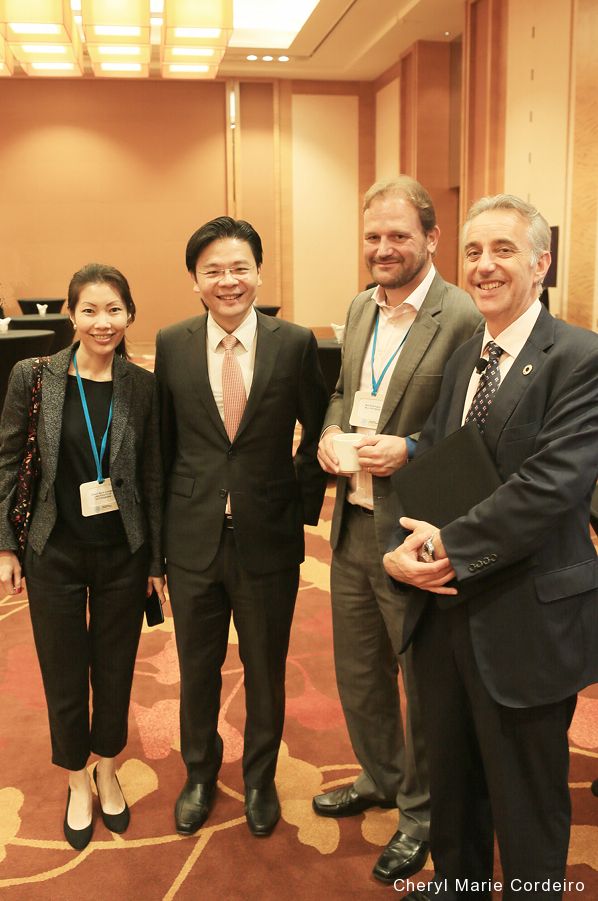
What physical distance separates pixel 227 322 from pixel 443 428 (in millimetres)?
734

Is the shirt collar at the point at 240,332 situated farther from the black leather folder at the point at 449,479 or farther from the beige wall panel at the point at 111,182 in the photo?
the beige wall panel at the point at 111,182

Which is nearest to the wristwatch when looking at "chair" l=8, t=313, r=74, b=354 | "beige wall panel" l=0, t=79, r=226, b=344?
"chair" l=8, t=313, r=74, b=354

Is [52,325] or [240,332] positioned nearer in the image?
[240,332]

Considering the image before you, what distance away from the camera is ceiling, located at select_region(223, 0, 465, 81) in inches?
352

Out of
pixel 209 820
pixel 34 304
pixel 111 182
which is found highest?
pixel 111 182

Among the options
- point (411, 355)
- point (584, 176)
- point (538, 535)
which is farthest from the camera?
point (584, 176)

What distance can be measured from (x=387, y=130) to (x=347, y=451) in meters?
11.2

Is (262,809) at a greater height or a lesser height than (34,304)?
lesser

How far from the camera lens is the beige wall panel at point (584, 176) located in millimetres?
6457

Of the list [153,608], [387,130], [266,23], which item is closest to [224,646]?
[153,608]

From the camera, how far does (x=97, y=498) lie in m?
2.20

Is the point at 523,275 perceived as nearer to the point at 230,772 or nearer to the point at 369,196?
the point at 369,196

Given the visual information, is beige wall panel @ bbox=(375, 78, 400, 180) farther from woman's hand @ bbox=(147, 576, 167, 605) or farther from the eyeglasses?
woman's hand @ bbox=(147, 576, 167, 605)

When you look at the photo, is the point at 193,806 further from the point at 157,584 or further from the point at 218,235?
the point at 218,235
